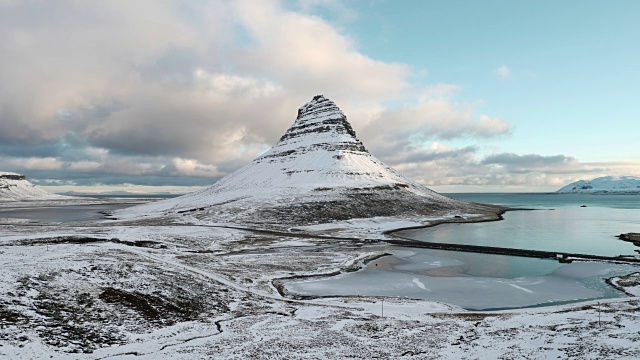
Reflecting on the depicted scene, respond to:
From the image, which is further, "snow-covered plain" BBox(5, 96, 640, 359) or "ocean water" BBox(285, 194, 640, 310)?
"ocean water" BBox(285, 194, 640, 310)

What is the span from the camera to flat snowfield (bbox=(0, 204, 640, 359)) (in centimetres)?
2183

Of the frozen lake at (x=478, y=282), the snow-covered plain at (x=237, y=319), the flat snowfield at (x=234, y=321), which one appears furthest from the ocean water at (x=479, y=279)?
the flat snowfield at (x=234, y=321)

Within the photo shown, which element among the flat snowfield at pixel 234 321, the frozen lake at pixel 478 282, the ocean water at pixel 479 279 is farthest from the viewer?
the ocean water at pixel 479 279

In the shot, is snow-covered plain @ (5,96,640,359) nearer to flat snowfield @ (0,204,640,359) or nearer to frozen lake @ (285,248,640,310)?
flat snowfield @ (0,204,640,359)

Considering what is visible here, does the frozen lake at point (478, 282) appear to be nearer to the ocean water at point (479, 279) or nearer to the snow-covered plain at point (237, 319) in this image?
the ocean water at point (479, 279)

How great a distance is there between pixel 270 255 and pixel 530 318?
43231 millimetres

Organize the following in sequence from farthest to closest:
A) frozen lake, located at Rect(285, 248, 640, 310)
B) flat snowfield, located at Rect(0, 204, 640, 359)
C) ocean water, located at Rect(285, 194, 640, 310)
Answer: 1. ocean water, located at Rect(285, 194, 640, 310)
2. frozen lake, located at Rect(285, 248, 640, 310)
3. flat snowfield, located at Rect(0, 204, 640, 359)

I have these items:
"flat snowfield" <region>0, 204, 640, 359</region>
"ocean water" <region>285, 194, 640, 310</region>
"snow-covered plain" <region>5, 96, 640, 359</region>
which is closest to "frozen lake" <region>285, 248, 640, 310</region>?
"ocean water" <region>285, 194, 640, 310</region>

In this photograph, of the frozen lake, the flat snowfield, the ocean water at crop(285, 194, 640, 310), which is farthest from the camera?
the ocean water at crop(285, 194, 640, 310)

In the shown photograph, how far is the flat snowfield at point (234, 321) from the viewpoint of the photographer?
21828 millimetres

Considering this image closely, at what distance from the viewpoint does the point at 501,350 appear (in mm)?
21594

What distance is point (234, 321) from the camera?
2909cm

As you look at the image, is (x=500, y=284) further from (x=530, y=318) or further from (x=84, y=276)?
(x=84, y=276)

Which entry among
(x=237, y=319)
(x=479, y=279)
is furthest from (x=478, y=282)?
(x=237, y=319)
